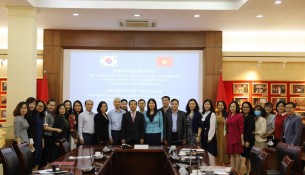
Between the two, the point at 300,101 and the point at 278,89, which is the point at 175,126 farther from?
the point at 300,101

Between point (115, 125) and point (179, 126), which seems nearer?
point (179, 126)

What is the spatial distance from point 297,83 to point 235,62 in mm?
1710

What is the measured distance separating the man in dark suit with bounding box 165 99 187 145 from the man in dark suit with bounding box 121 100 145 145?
1.57 ft

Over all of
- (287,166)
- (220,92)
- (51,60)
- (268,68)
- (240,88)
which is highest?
(51,60)

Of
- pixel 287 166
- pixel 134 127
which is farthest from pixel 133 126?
pixel 287 166

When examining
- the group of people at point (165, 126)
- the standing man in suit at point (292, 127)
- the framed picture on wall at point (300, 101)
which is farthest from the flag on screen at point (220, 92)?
the standing man in suit at point (292, 127)

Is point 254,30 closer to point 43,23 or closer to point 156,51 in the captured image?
point 156,51

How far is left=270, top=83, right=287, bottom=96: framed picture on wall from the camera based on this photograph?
33.1 ft

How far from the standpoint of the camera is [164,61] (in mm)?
9844

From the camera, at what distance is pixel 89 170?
12.5ft

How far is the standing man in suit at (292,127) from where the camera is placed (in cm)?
648

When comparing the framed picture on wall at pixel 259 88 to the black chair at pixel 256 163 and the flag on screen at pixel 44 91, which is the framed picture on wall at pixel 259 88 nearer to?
the flag on screen at pixel 44 91

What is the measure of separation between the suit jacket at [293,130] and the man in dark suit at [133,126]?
8.26ft

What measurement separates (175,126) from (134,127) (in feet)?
2.48
